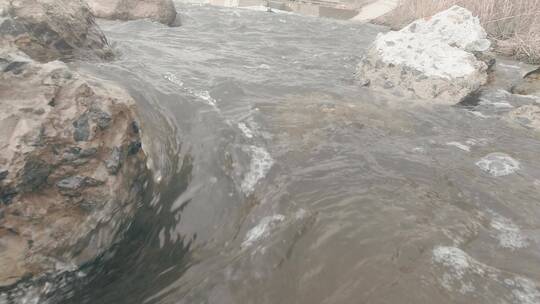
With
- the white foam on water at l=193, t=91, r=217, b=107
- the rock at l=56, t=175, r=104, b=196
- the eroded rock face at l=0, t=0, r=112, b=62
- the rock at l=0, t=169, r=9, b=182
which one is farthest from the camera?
the white foam on water at l=193, t=91, r=217, b=107

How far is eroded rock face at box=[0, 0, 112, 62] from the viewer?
4217mm

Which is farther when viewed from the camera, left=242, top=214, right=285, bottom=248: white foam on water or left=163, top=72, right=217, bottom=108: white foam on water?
left=163, top=72, right=217, bottom=108: white foam on water

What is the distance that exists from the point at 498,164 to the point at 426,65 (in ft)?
8.82

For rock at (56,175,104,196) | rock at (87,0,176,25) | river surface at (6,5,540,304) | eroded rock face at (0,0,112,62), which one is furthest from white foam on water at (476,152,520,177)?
rock at (87,0,176,25)

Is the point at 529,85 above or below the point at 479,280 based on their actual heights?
above

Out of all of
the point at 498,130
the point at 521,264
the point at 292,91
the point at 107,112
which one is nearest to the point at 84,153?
the point at 107,112

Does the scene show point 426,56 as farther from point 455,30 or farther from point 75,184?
point 75,184

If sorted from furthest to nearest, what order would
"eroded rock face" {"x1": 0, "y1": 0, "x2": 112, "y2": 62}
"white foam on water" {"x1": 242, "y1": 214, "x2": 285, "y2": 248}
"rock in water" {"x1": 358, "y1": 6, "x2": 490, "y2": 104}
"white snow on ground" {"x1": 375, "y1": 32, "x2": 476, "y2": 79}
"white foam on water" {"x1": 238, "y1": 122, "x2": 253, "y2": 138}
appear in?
"white snow on ground" {"x1": 375, "y1": 32, "x2": 476, "y2": 79}, "rock in water" {"x1": 358, "y1": 6, "x2": 490, "y2": 104}, "eroded rock face" {"x1": 0, "y1": 0, "x2": 112, "y2": 62}, "white foam on water" {"x1": 238, "y1": 122, "x2": 253, "y2": 138}, "white foam on water" {"x1": 242, "y1": 214, "x2": 285, "y2": 248}

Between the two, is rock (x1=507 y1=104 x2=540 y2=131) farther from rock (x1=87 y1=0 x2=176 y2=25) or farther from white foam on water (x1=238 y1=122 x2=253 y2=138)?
rock (x1=87 y1=0 x2=176 y2=25)

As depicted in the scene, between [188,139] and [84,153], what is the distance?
1.26 meters

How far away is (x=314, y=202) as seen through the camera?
2.85 meters

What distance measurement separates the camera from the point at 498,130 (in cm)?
466

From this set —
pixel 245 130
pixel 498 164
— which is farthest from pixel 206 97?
pixel 498 164

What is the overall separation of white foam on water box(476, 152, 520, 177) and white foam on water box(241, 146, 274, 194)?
2112 millimetres
